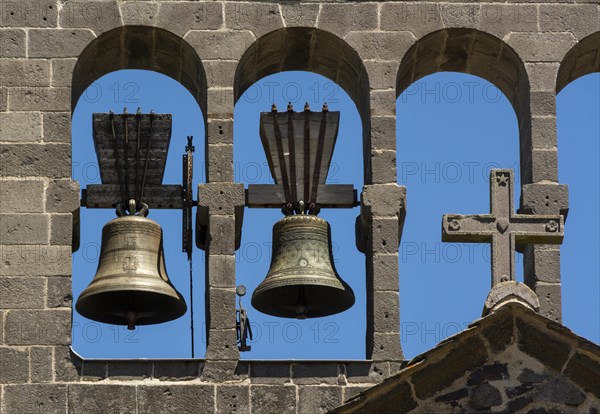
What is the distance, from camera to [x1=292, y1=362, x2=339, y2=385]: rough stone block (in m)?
24.2

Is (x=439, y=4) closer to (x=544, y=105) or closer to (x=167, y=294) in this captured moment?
(x=544, y=105)

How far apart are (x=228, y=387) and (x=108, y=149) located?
2833mm

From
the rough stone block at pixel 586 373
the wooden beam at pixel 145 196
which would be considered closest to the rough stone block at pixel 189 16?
the wooden beam at pixel 145 196

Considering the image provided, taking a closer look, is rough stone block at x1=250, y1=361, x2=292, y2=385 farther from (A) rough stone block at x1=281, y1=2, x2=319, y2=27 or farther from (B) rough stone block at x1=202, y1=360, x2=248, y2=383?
(A) rough stone block at x1=281, y1=2, x2=319, y2=27

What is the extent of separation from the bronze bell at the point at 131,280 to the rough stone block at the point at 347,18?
244 centimetres

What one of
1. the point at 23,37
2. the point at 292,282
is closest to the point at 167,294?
the point at 292,282

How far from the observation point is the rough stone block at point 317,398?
24016 millimetres

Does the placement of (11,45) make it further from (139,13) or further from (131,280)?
(131,280)

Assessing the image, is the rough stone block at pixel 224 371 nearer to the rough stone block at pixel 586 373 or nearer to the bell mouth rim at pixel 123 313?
the bell mouth rim at pixel 123 313

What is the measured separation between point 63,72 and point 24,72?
36cm

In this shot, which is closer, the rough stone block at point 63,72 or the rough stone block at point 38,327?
the rough stone block at point 38,327

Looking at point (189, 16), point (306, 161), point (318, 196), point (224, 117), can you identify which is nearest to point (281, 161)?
point (306, 161)

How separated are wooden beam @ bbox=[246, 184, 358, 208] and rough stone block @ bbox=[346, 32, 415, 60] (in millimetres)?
1226

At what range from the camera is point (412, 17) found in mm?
25656
